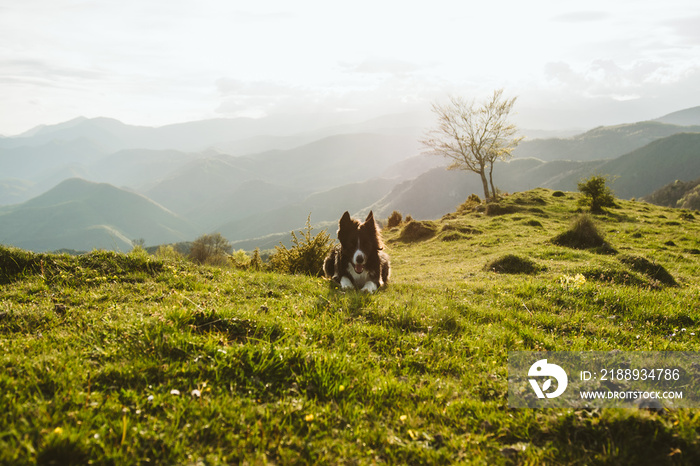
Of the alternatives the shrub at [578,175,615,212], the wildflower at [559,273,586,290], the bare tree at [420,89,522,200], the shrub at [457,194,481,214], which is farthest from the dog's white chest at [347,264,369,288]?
the bare tree at [420,89,522,200]

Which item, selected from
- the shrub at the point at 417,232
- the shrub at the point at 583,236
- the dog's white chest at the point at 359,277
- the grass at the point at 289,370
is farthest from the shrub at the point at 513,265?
the shrub at the point at 417,232

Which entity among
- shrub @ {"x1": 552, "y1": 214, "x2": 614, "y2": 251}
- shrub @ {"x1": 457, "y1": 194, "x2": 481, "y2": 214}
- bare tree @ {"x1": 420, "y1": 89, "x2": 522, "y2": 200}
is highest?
bare tree @ {"x1": 420, "y1": 89, "x2": 522, "y2": 200}

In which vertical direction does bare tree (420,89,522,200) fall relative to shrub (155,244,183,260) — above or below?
above

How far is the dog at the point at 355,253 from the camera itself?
988cm

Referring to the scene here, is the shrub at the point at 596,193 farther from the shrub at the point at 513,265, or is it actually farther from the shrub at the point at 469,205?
the shrub at the point at 513,265


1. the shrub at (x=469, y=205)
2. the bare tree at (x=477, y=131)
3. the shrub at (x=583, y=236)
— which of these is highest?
the bare tree at (x=477, y=131)

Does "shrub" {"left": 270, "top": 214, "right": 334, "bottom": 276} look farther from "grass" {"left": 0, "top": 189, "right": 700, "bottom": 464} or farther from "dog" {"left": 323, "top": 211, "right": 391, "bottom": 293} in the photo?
"grass" {"left": 0, "top": 189, "right": 700, "bottom": 464}

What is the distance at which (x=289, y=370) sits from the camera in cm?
458

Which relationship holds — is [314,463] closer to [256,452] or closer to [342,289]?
[256,452]

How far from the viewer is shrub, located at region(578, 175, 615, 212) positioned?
34812 millimetres

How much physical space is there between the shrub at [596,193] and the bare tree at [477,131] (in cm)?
2126

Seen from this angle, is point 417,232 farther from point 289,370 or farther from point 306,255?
point 289,370

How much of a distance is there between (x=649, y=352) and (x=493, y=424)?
11.4 feet

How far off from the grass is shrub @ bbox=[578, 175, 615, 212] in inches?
1214
